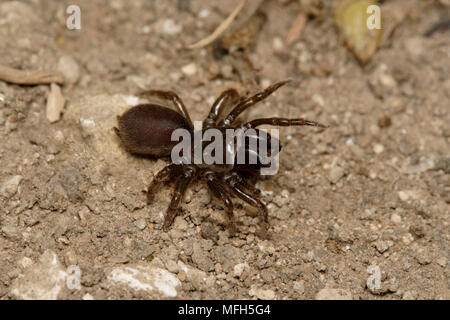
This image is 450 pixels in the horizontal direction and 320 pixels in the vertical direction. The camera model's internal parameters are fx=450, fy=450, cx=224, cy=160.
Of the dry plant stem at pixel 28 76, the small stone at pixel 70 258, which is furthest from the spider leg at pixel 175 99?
the small stone at pixel 70 258

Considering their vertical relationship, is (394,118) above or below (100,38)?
below

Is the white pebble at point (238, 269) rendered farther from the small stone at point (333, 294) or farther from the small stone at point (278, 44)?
the small stone at point (278, 44)

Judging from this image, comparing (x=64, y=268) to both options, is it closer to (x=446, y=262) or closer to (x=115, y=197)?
(x=115, y=197)

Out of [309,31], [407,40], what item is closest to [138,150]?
[309,31]

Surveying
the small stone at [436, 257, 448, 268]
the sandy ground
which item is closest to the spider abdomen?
the sandy ground

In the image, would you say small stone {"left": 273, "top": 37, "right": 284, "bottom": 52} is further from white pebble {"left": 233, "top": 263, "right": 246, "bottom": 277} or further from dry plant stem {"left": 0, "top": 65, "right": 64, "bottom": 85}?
white pebble {"left": 233, "top": 263, "right": 246, "bottom": 277}

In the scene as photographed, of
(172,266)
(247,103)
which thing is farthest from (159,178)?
(247,103)
